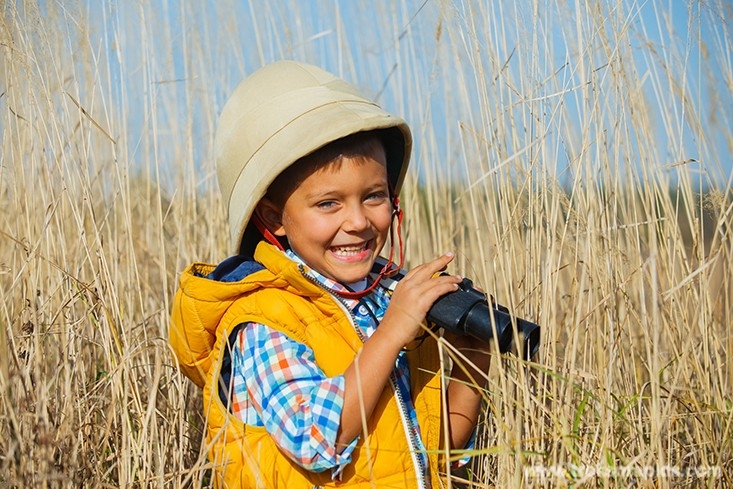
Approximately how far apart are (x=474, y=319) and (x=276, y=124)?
53cm

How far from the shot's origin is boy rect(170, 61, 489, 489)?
140 cm

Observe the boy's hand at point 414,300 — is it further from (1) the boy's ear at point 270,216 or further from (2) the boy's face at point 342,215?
(1) the boy's ear at point 270,216

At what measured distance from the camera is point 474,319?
4.66 feet

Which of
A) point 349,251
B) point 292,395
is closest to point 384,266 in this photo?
point 349,251

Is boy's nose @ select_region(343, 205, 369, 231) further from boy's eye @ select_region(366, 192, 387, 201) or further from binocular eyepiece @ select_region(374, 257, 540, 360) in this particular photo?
binocular eyepiece @ select_region(374, 257, 540, 360)

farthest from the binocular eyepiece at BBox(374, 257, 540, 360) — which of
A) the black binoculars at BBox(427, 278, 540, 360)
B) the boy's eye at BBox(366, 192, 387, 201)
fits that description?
the boy's eye at BBox(366, 192, 387, 201)

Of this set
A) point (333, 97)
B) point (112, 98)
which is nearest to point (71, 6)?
point (112, 98)

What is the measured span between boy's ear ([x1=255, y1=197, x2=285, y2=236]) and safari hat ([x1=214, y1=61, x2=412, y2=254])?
37 millimetres

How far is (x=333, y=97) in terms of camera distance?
1.58 metres

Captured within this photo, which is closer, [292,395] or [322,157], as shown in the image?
[292,395]

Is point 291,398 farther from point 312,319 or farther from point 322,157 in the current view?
point 322,157

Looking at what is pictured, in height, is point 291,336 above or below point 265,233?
below

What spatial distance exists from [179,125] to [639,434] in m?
1.90

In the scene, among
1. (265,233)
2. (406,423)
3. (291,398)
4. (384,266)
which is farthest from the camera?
(384,266)
